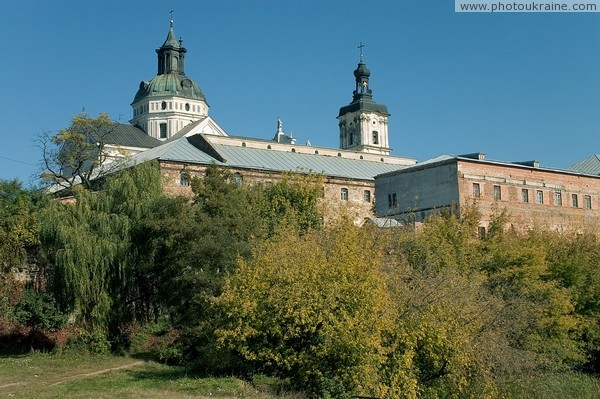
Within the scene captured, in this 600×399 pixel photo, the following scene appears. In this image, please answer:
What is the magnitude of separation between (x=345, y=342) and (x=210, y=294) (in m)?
7.14

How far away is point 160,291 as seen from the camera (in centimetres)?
3100

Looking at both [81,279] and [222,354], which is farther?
[81,279]

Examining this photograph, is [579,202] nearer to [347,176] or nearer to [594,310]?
[347,176]

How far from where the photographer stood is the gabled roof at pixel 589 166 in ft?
182

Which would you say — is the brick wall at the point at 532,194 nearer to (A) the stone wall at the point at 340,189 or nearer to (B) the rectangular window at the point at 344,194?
(A) the stone wall at the point at 340,189

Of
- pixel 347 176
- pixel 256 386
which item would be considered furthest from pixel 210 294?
pixel 347 176

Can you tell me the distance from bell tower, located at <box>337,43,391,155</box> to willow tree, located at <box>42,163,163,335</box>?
55.5m

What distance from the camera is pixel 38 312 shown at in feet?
101

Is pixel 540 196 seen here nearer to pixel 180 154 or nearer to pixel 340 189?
pixel 340 189

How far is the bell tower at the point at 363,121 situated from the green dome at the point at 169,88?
1615 centimetres

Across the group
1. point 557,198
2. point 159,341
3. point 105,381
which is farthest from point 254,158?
point 105,381

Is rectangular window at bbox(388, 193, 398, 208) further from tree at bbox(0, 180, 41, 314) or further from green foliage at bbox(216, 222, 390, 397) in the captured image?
green foliage at bbox(216, 222, 390, 397)

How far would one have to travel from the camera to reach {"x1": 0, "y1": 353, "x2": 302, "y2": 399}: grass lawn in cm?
2192

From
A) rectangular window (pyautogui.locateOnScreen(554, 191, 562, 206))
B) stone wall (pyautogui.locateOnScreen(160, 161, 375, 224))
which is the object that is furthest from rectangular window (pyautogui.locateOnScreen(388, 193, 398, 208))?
rectangular window (pyautogui.locateOnScreen(554, 191, 562, 206))
